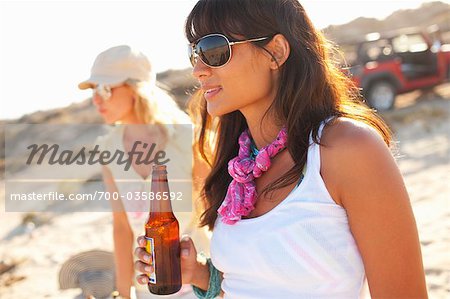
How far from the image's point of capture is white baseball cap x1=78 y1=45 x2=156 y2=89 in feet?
12.6

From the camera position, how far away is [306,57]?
80.2 inches

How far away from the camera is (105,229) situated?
8633 millimetres

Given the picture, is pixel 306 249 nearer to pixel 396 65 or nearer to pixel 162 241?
pixel 162 241

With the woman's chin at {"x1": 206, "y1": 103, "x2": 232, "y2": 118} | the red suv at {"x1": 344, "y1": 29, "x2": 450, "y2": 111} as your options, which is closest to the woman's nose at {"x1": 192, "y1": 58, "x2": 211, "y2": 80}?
the woman's chin at {"x1": 206, "y1": 103, "x2": 232, "y2": 118}

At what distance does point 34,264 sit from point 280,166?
237 inches

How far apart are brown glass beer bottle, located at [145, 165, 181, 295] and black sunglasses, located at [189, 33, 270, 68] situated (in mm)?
665

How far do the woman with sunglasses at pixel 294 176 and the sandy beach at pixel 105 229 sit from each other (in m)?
2.65

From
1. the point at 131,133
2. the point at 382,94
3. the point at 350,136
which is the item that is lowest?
the point at 382,94

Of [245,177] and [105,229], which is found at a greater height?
[245,177]

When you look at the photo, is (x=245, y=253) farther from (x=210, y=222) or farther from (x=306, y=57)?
(x=306, y=57)

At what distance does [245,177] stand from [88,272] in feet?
11.3

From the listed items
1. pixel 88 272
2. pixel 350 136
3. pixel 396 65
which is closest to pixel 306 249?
pixel 350 136

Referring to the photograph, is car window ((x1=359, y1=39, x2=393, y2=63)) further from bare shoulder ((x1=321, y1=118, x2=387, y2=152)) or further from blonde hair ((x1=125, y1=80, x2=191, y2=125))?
bare shoulder ((x1=321, y1=118, x2=387, y2=152))

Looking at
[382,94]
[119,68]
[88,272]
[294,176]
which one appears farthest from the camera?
[382,94]
